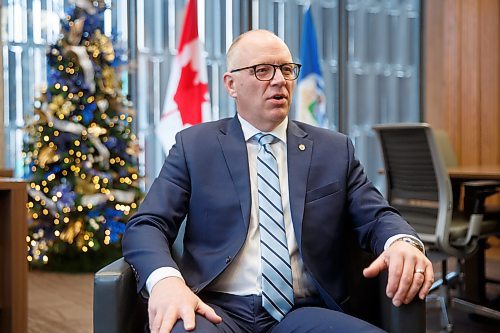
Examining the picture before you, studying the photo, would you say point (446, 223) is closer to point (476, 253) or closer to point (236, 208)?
point (476, 253)

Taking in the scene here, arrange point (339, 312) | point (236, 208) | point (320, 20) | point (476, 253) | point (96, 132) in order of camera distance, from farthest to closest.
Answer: point (320, 20) → point (96, 132) → point (476, 253) → point (236, 208) → point (339, 312)

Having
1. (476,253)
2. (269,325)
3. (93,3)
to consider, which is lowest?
(476,253)

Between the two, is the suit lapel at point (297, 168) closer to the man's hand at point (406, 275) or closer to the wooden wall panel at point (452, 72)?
the man's hand at point (406, 275)

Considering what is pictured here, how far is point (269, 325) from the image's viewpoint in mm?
1655

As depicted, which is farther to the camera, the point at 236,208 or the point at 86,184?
the point at 86,184

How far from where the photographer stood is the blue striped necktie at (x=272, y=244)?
1.66 metres

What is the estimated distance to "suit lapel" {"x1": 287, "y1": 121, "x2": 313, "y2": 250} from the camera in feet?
5.59

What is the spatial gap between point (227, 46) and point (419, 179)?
294 cm

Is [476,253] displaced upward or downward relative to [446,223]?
downward

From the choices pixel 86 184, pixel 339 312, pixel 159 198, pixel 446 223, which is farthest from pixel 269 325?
pixel 86 184

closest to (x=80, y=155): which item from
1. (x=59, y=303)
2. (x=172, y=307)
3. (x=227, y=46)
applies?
(x=59, y=303)

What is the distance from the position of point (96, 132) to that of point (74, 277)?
1.11m

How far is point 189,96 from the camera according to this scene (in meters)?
5.01

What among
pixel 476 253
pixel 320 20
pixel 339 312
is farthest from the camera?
pixel 320 20
